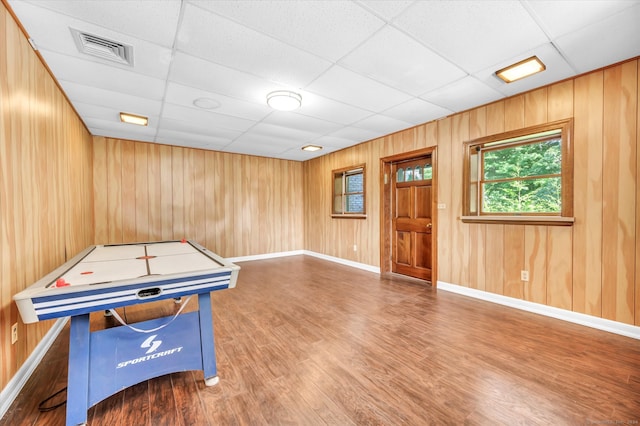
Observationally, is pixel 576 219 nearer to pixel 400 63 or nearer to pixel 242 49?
pixel 400 63

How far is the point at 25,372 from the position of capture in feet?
6.20

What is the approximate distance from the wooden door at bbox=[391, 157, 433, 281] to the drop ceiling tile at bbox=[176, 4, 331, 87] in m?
2.69

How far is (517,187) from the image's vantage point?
3.24m

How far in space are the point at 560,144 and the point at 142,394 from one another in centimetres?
457

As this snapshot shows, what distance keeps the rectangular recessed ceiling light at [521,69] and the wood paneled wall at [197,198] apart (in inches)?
207

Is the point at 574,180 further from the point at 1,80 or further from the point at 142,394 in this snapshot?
the point at 1,80

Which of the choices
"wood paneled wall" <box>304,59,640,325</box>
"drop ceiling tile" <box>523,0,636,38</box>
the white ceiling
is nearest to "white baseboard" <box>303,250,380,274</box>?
"wood paneled wall" <box>304,59,640,325</box>

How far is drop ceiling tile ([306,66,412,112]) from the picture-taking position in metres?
2.67

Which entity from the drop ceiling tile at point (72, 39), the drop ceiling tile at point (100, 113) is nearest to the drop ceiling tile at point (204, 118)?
the drop ceiling tile at point (100, 113)

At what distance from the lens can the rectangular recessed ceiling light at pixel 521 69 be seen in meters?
2.45

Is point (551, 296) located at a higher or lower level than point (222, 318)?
higher

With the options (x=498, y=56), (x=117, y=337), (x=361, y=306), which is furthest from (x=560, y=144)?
(x=117, y=337)

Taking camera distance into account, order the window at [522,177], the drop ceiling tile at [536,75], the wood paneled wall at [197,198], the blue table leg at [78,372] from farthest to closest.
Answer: the wood paneled wall at [197,198] → the window at [522,177] → the drop ceiling tile at [536,75] → the blue table leg at [78,372]

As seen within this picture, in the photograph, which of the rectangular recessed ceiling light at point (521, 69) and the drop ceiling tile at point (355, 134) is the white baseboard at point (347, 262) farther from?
the rectangular recessed ceiling light at point (521, 69)
